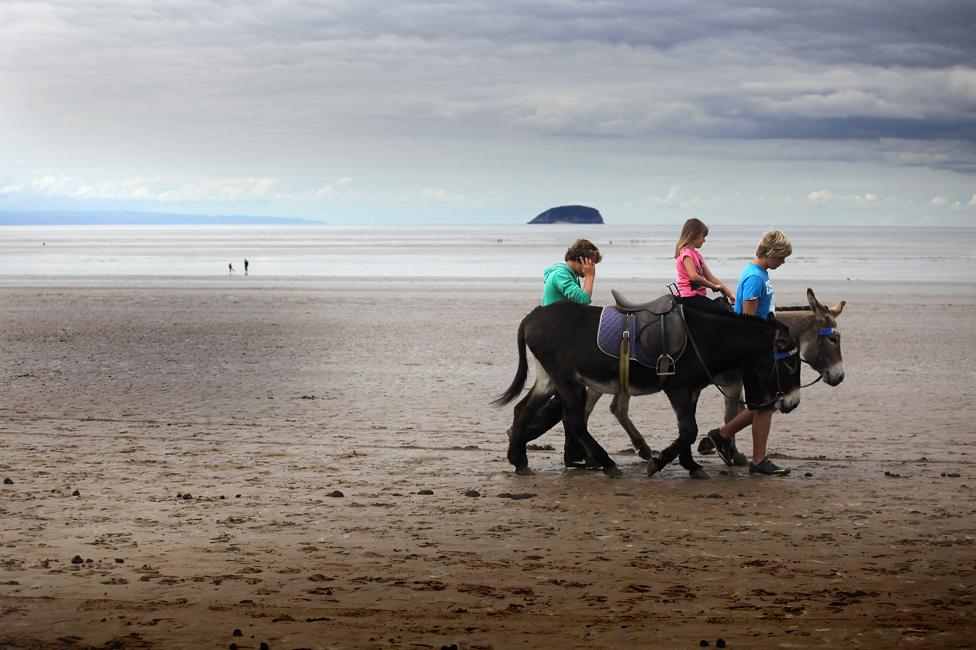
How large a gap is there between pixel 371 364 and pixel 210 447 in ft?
22.8

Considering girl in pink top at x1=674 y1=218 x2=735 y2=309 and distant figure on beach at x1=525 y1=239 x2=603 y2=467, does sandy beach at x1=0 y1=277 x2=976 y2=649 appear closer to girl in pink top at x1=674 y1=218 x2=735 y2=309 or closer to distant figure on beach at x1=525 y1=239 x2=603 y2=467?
distant figure on beach at x1=525 y1=239 x2=603 y2=467

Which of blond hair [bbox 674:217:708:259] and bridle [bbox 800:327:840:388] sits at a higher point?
blond hair [bbox 674:217:708:259]

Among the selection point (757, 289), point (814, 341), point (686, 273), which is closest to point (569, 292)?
point (686, 273)

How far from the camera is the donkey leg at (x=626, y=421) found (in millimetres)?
9773

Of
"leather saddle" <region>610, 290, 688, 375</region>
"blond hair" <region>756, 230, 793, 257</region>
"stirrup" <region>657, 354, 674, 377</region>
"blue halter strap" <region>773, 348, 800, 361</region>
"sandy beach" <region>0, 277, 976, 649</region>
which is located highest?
"blond hair" <region>756, 230, 793, 257</region>

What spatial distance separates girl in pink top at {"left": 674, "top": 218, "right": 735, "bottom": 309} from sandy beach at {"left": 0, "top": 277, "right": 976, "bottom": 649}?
153cm

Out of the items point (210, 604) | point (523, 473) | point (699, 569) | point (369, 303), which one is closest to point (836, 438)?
point (523, 473)

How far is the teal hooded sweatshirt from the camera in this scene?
31.3 ft

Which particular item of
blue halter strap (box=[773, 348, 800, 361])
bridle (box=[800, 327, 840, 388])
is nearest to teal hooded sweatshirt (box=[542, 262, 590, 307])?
blue halter strap (box=[773, 348, 800, 361])

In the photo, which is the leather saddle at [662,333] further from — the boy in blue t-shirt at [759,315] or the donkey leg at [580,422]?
the donkey leg at [580,422]

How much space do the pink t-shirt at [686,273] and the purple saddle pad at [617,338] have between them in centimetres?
72

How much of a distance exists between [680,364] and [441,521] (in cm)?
252

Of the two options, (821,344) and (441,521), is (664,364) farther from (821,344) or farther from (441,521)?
(441,521)

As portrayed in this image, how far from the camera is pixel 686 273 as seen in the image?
9.38 metres
